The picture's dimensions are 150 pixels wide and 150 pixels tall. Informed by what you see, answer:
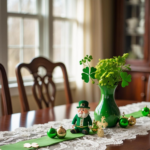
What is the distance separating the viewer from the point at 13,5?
291 centimetres

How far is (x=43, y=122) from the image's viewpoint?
1.46m

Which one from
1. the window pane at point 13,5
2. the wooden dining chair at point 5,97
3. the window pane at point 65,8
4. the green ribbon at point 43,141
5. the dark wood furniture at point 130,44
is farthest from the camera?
the dark wood furniture at point 130,44

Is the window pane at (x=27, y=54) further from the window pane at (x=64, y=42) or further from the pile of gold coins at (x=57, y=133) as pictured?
the pile of gold coins at (x=57, y=133)

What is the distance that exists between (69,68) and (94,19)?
0.71m

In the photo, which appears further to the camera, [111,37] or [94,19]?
[111,37]

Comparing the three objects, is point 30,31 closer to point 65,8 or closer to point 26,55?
point 26,55

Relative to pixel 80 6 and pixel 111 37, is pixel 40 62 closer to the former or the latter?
pixel 80 6

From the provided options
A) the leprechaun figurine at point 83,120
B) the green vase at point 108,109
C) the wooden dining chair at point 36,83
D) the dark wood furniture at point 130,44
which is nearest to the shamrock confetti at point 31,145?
the leprechaun figurine at point 83,120

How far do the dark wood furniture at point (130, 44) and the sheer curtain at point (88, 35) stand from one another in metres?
0.41

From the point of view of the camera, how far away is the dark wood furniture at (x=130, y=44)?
3545 millimetres

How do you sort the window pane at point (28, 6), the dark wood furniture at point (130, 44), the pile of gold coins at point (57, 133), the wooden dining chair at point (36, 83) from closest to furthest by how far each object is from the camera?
the pile of gold coins at point (57, 133)
the wooden dining chair at point (36, 83)
the window pane at point (28, 6)
the dark wood furniture at point (130, 44)

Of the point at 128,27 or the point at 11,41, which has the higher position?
the point at 128,27

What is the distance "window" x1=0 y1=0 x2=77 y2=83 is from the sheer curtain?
0.35ft

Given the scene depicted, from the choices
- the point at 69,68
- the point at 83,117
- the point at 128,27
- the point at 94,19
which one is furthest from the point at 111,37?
the point at 83,117
